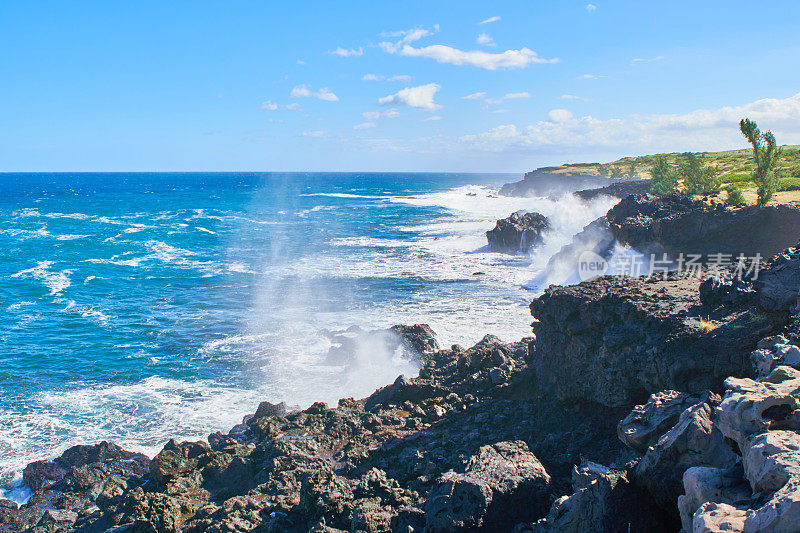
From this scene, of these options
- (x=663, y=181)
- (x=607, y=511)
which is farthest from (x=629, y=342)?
(x=663, y=181)

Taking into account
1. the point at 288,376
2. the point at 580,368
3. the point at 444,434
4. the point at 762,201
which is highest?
the point at 762,201

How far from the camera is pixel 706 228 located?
31.1m

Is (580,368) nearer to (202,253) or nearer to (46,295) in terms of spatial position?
(46,295)

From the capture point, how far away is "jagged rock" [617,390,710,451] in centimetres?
992

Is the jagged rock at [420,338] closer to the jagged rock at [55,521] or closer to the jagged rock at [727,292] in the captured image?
the jagged rock at [727,292]

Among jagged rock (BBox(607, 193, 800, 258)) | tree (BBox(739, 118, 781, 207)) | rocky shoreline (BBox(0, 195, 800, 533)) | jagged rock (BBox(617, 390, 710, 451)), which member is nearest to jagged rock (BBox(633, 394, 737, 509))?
rocky shoreline (BBox(0, 195, 800, 533))

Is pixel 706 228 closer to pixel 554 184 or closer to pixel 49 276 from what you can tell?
pixel 49 276

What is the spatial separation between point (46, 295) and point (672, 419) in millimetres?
43117

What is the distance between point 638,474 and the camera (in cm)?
882

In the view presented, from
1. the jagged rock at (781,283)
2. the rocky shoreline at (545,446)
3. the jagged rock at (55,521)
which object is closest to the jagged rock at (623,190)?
the rocky shoreline at (545,446)

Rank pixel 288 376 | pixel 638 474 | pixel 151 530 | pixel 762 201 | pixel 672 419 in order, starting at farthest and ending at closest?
pixel 762 201 → pixel 288 376 → pixel 151 530 → pixel 672 419 → pixel 638 474

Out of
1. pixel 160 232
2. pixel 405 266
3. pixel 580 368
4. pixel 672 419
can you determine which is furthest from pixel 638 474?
pixel 160 232

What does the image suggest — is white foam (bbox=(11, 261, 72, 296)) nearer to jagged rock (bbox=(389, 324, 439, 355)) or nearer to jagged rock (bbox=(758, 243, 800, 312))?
jagged rock (bbox=(389, 324, 439, 355))

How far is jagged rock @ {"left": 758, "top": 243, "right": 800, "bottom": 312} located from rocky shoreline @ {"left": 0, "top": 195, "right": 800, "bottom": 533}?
0.04 meters
